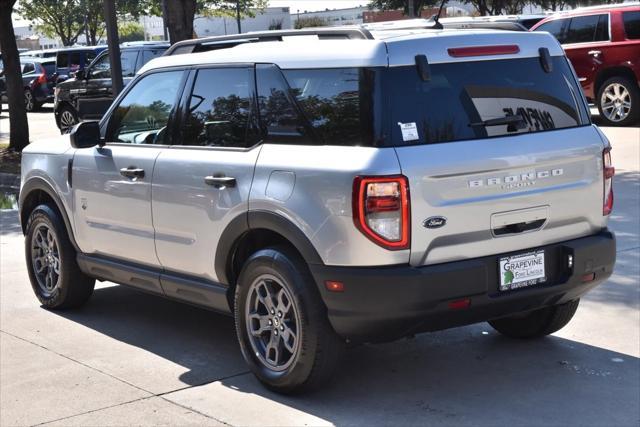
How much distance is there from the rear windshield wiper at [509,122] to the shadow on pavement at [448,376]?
4.43 feet

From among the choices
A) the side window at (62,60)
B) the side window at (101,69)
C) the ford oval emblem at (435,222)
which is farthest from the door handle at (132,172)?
the side window at (62,60)

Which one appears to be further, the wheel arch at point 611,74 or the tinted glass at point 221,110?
the wheel arch at point 611,74

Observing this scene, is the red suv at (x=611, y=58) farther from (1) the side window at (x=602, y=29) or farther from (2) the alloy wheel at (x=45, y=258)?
(2) the alloy wheel at (x=45, y=258)

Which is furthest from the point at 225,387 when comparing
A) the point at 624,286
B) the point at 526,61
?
the point at 624,286

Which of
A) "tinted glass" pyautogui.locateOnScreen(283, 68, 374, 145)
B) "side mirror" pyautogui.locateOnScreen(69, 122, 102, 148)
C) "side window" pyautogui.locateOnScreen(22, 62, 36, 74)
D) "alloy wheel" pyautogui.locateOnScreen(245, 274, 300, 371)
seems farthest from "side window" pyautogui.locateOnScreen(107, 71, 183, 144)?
"side window" pyautogui.locateOnScreen(22, 62, 36, 74)

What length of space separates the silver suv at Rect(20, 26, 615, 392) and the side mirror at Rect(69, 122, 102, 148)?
55cm

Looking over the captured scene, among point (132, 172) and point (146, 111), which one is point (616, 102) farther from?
point (132, 172)

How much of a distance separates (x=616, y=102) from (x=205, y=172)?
13311mm

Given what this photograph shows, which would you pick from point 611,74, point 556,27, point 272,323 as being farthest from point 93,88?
point 272,323

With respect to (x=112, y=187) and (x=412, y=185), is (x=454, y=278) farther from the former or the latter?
(x=112, y=187)

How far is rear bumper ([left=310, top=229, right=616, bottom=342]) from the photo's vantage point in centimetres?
488

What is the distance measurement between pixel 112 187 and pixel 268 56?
1545 millimetres

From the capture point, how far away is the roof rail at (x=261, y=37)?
5.33m

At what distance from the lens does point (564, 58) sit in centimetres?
570
